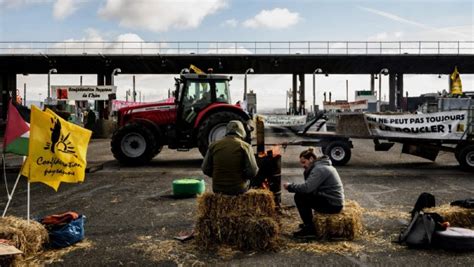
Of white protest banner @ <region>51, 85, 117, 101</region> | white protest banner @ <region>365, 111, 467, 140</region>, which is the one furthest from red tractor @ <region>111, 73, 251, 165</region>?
white protest banner @ <region>51, 85, 117, 101</region>

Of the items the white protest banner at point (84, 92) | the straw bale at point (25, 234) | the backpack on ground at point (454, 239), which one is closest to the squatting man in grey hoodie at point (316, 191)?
the backpack on ground at point (454, 239)

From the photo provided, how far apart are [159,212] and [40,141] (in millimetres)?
2606

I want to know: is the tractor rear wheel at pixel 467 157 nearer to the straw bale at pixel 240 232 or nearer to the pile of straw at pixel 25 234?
the straw bale at pixel 240 232

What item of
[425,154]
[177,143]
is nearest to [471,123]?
[425,154]

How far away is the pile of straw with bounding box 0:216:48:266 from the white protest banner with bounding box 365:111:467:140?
11199 mm

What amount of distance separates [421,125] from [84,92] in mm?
23829

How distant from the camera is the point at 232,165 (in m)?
6.22

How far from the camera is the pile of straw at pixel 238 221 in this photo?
19.7 ft

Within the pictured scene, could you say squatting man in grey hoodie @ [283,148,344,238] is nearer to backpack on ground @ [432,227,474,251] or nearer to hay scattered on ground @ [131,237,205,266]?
backpack on ground @ [432,227,474,251]

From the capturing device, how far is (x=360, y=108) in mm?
40219

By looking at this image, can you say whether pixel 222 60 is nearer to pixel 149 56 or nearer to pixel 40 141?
pixel 149 56

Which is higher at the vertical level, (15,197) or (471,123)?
(471,123)

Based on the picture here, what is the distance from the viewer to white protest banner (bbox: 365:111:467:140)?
46.5 ft

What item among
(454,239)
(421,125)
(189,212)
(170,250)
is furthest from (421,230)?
(421,125)
